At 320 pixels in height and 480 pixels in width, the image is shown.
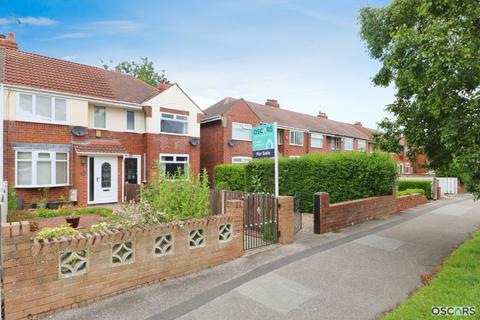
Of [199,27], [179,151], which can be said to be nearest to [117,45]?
[199,27]

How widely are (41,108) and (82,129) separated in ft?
6.41

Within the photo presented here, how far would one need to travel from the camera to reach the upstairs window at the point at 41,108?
518 inches

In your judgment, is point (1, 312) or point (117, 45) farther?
point (117, 45)

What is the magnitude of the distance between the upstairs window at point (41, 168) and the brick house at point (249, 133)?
33.5 ft

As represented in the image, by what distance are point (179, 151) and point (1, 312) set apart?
1511 cm

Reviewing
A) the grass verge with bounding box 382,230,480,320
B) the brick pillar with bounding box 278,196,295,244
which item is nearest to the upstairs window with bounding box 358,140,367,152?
the brick pillar with bounding box 278,196,295,244

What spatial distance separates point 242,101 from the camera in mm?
22734

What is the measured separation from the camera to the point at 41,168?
44.5 feet

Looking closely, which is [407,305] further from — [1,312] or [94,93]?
[94,93]

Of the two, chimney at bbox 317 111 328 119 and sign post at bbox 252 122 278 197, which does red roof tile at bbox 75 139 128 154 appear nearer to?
sign post at bbox 252 122 278 197

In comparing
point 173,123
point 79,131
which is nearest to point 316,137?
point 173,123

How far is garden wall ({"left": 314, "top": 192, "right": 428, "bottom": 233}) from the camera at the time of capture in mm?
8688

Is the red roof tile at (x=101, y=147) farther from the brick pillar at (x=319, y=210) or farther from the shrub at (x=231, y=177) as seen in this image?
the brick pillar at (x=319, y=210)

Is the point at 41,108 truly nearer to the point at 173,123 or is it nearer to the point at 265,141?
the point at 173,123
